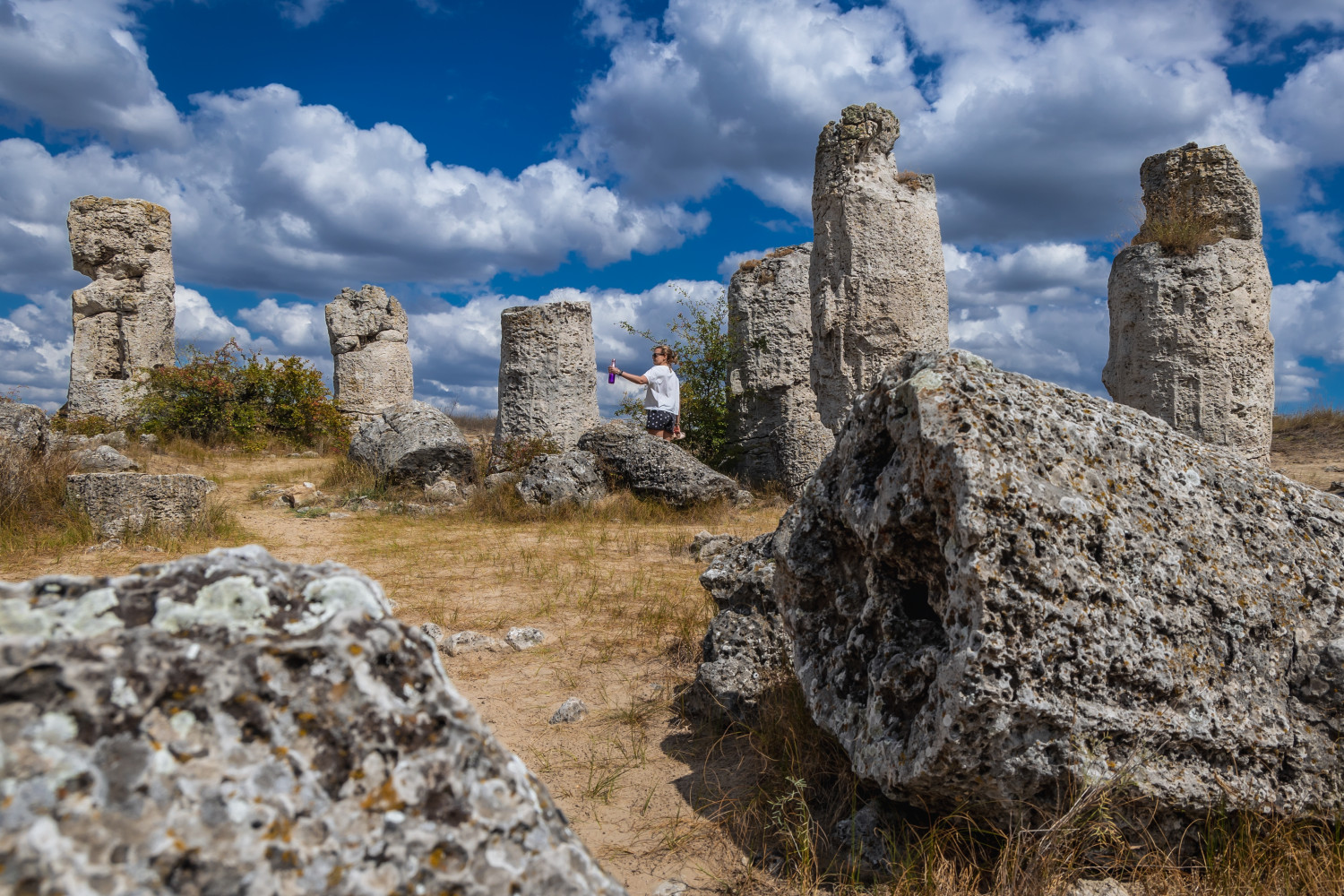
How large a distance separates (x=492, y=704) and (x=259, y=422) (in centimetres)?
1415

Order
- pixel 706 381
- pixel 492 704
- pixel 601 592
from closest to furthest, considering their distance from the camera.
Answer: pixel 492 704, pixel 601 592, pixel 706 381

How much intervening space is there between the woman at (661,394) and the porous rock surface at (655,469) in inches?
11.9

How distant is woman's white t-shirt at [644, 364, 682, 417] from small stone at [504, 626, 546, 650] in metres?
6.16

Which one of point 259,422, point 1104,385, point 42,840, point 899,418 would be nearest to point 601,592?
point 899,418

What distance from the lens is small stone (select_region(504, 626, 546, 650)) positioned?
15.4 ft

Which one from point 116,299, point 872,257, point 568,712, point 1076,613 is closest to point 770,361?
point 872,257

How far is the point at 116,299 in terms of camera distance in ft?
51.9

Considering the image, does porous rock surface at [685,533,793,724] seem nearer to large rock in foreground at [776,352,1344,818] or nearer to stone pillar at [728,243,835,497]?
large rock in foreground at [776,352,1344,818]

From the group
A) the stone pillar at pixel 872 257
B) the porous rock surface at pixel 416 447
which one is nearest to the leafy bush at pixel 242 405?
the porous rock surface at pixel 416 447

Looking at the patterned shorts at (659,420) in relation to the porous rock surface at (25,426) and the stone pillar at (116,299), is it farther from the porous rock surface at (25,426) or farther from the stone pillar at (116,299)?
the stone pillar at (116,299)

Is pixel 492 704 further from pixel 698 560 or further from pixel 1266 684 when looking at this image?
pixel 698 560

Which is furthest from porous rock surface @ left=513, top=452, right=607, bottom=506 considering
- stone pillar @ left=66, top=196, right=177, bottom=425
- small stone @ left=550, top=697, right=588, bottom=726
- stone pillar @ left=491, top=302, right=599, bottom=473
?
stone pillar @ left=66, top=196, right=177, bottom=425

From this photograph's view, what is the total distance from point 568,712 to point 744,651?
0.86 metres

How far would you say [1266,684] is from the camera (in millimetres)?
2256
